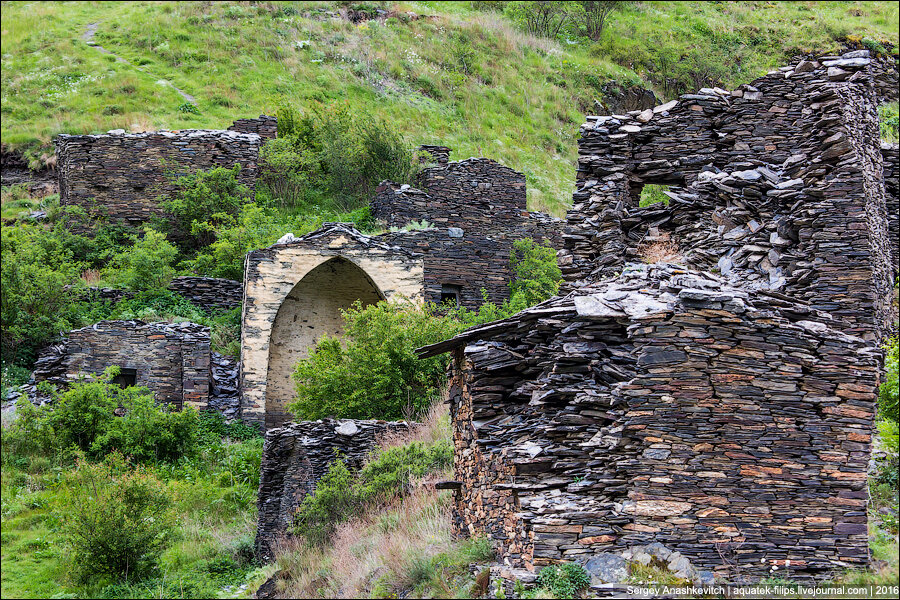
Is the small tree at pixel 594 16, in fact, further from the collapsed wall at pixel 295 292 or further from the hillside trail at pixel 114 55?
the collapsed wall at pixel 295 292

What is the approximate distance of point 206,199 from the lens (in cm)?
2458

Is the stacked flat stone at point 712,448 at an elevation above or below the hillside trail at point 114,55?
below

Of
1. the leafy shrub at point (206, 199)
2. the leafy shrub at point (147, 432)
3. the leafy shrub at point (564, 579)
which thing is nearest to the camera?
the leafy shrub at point (564, 579)

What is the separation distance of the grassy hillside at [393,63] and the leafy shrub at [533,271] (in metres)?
5.49

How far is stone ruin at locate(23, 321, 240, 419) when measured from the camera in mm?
18678

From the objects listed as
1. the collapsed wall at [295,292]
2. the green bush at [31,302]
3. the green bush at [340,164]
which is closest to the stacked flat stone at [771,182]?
the collapsed wall at [295,292]

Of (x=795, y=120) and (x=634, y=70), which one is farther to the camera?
(x=634, y=70)

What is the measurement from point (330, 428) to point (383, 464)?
148 cm

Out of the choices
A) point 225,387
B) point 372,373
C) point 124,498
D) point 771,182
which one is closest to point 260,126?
point 225,387

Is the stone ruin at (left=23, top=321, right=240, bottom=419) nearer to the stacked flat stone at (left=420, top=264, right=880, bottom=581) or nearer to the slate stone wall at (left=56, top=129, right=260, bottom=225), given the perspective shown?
the slate stone wall at (left=56, top=129, right=260, bottom=225)

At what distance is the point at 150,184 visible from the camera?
25.3 m

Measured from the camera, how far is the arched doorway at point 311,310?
69.3ft

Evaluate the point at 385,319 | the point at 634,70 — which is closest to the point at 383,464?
the point at 385,319

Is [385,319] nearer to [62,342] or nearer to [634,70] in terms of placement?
[62,342]
